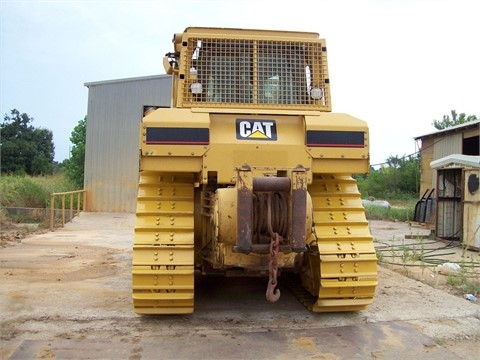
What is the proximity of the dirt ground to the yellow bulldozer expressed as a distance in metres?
0.29

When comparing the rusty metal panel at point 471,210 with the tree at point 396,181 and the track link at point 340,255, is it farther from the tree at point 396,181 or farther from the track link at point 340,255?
the tree at point 396,181

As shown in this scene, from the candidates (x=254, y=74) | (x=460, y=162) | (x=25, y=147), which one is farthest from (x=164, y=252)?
(x=25, y=147)

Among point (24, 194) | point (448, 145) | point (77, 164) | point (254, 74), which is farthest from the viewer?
point (77, 164)

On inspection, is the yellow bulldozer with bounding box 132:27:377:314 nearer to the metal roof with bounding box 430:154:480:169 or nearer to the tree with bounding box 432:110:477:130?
the metal roof with bounding box 430:154:480:169

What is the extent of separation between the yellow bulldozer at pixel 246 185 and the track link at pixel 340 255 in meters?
0.01

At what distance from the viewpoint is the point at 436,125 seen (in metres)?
38.8

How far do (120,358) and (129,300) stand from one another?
187 centimetres

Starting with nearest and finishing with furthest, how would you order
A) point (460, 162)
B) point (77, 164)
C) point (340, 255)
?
point (340, 255)
point (460, 162)
point (77, 164)

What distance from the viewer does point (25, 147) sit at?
41.4 m

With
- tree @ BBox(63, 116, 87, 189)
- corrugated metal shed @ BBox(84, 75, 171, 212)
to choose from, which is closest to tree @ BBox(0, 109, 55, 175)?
tree @ BBox(63, 116, 87, 189)

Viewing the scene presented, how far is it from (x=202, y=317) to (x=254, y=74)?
2757 mm

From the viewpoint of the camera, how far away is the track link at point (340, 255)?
16.5 feet

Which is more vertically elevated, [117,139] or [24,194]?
[117,139]

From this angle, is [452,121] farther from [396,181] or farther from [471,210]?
[471,210]
